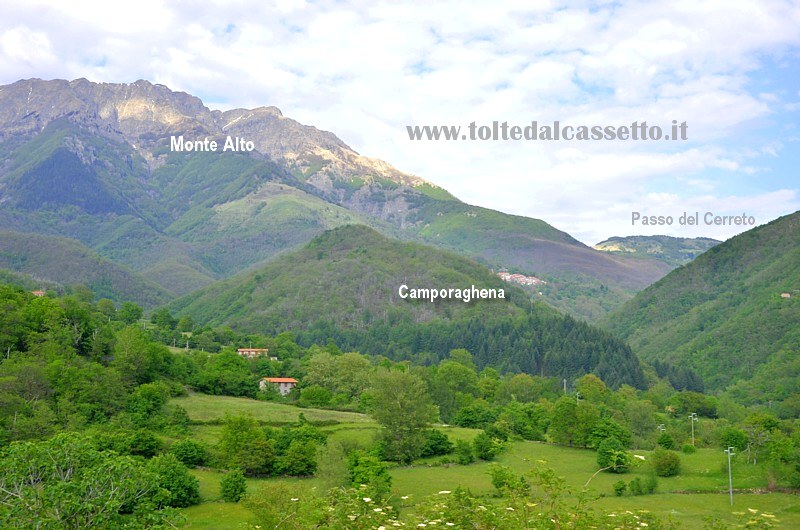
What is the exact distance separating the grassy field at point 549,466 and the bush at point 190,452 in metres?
1.60

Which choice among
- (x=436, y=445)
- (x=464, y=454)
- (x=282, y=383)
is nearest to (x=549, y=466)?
(x=464, y=454)

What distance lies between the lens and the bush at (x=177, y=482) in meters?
52.8

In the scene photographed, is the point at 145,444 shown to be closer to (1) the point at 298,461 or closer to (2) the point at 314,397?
(1) the point at 298,461

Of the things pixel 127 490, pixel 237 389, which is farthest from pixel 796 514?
pixel 237 389

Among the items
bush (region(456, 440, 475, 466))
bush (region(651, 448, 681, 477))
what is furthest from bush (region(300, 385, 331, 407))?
bush (region(651, 448, 681, 477))

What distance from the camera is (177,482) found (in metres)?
53.4

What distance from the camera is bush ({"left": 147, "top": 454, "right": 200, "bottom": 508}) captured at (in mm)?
52844

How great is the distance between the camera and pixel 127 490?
27.3m

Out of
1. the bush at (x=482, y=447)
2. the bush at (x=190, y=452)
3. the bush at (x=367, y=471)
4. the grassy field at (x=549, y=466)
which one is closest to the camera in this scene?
the bush at (x=367, y=471)

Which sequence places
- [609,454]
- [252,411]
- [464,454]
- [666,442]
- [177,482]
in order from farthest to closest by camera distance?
[666,442] < [252,411] < [464,454] < [609,454] < [177,482]

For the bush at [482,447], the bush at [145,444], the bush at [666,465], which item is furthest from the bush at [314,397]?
the bush at [666,465]

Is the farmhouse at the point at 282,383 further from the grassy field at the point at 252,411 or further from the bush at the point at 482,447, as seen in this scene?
the bush at the point at 482,447

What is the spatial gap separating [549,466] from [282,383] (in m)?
53.0

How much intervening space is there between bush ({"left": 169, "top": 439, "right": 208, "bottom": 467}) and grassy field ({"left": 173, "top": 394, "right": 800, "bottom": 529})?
1601 millimetres
